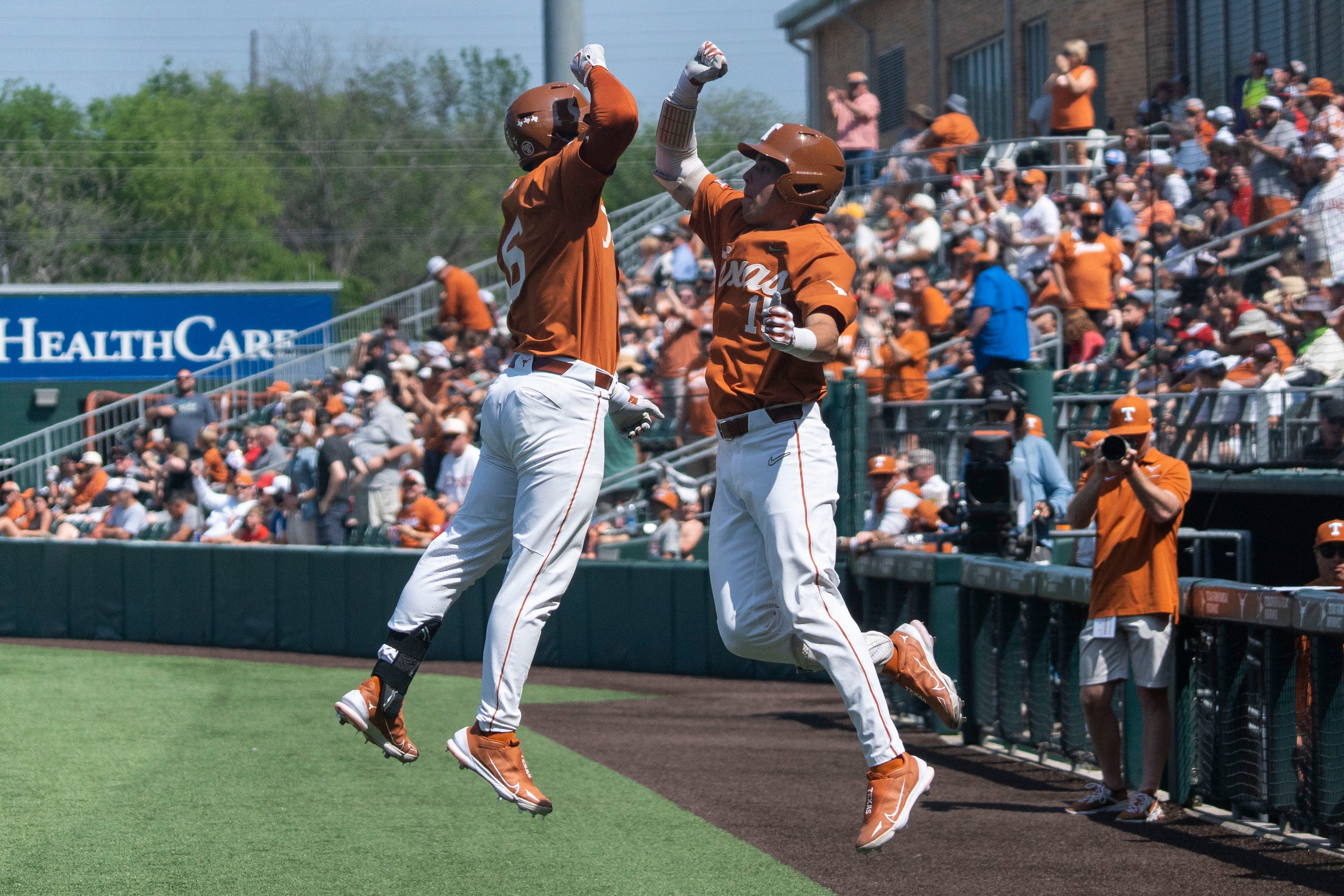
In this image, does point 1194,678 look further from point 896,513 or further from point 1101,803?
point 896,513

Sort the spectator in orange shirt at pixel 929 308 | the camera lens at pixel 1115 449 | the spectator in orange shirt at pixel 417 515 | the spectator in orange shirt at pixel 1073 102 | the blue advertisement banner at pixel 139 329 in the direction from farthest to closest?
the blue advertisement banner at pixel 139 329, the spectator in orange shirt at pixel 1073 102, the spectator in orange shirt at pixel 929 308, the spectator in orange shirt at pixel 417 515, the camera lens at pixel 1115 449

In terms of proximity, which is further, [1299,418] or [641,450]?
[641,450]

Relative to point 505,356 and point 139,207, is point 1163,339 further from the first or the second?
point 139,207

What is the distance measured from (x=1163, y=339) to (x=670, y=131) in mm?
7807

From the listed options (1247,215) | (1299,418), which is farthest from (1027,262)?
(1299,418)

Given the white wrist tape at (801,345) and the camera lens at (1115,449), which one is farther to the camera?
the camera lens at (1115,449)

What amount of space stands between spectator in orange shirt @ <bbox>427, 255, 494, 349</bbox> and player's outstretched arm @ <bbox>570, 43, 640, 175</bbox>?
37.2ft

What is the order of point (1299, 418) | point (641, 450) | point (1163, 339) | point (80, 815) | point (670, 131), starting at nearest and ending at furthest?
point (670, 131) → point (80, 815) → point (1299, 418) → point (1163, 339) → point (641, 450)

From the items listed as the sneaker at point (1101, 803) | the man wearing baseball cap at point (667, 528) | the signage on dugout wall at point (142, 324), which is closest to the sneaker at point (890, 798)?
the sneaker at point (1101, 803)

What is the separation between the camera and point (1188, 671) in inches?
319

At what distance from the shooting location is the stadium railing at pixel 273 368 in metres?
21.9

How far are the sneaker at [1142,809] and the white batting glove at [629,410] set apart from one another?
3873 millimetres

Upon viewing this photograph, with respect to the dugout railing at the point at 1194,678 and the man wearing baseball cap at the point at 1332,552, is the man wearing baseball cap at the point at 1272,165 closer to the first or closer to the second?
the dugout railing at the point at 1194,678

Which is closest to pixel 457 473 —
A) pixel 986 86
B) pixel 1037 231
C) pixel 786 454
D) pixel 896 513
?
pixel 896 513
